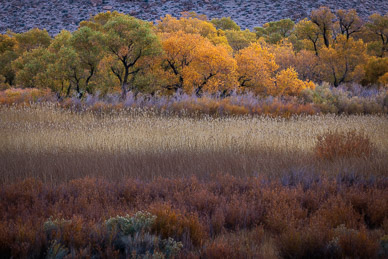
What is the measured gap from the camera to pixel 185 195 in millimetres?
4645

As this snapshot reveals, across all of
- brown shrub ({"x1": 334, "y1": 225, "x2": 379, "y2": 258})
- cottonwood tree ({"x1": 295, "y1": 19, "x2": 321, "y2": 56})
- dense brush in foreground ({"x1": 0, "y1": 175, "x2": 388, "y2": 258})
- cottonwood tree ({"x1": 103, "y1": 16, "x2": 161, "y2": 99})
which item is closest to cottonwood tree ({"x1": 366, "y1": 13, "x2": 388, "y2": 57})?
cottonwood tree ({"x1": 295, "y1": 19, "x2": 321, "y2": 56})

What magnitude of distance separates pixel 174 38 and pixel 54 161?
1229 cm

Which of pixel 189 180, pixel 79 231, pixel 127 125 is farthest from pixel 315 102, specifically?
pixel 79 231

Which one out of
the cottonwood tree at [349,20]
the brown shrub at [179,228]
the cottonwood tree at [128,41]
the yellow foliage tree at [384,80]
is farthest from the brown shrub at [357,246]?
the cottonwood tree at [349,20]

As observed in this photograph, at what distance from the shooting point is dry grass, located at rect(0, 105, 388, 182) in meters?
6.06

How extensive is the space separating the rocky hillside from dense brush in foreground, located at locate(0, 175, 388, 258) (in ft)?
229

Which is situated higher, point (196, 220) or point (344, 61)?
point (196, 220)

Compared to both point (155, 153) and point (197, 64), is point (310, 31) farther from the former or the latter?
point (155, 153)

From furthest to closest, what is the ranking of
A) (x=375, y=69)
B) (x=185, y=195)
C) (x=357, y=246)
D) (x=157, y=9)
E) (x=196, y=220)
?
(x=157, y=9), (x=375, y=69), (x=185, y=195), (x=196, y=220), (x=357, y=246)

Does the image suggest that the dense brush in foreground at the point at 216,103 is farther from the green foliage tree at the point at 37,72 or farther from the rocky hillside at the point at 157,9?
the rocky hillside at the point at 157,9

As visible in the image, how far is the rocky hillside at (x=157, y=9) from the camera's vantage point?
70.6 meters

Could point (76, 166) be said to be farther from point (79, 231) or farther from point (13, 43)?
point (13, 43)

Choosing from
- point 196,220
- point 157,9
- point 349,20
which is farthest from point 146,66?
point 157,9

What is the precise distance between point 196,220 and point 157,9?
8150 cm
